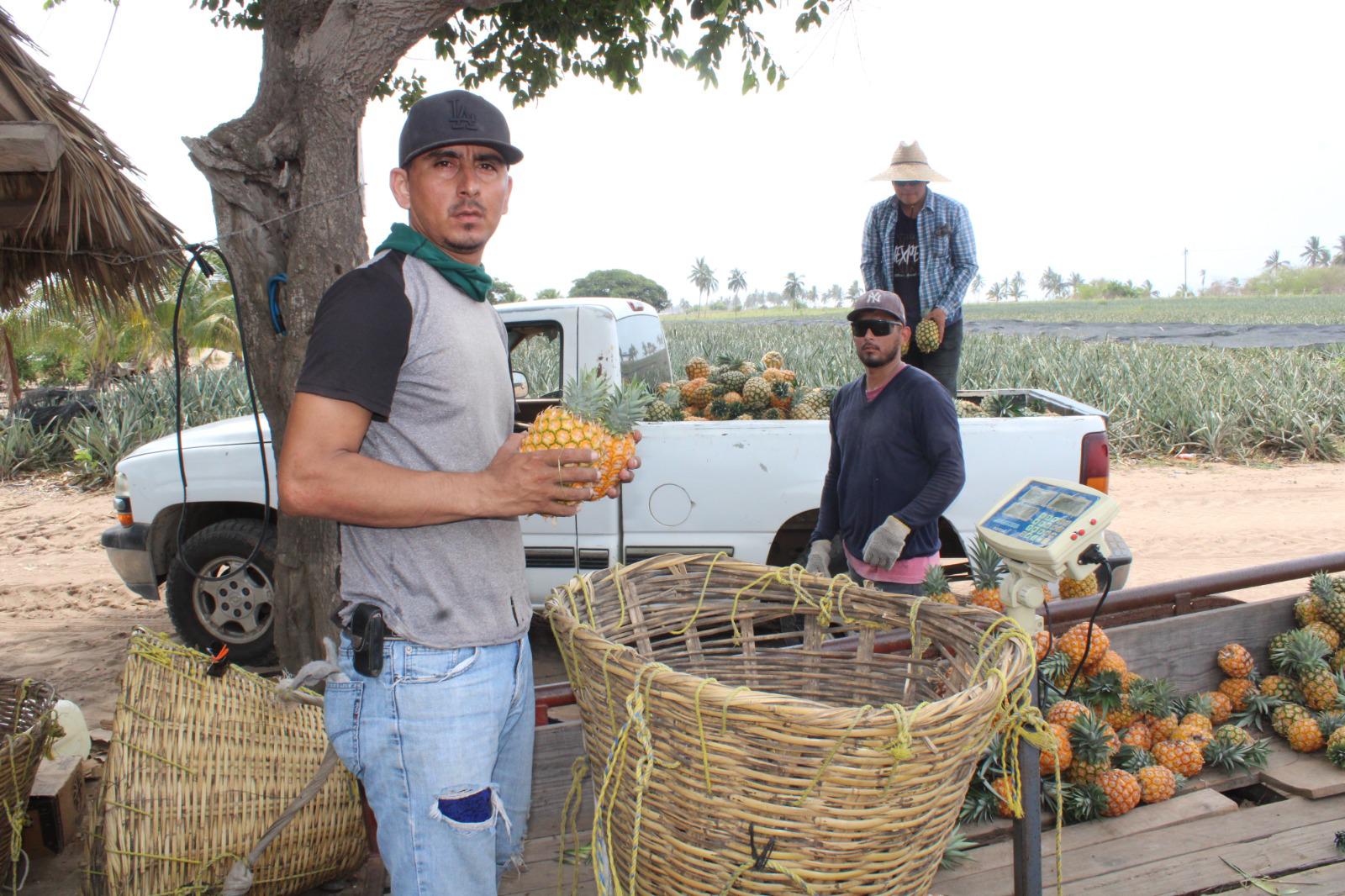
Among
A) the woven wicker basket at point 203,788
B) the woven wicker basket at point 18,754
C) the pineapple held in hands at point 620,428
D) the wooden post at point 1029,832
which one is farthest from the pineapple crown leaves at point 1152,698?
the woven wicker basket at point 18,754

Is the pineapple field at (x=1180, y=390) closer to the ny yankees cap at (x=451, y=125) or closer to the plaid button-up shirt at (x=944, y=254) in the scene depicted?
the plaid button-up shirt at (x=944, y=254)

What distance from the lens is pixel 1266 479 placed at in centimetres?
1230

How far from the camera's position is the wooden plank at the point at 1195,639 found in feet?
13.6

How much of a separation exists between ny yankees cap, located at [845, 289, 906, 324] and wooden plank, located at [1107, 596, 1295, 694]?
169cm

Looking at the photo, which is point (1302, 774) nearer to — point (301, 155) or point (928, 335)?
point (928, 335)

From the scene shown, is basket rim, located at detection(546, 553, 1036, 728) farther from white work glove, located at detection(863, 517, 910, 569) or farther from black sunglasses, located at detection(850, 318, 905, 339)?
black sunglasses, located at detection(850, 318, 905, 339)

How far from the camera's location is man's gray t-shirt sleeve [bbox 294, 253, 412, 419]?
1821 mm

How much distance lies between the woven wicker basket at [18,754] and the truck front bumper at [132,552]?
2.41m

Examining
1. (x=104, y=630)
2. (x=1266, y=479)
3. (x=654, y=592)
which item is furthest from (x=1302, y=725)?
(x=1266, y=479)

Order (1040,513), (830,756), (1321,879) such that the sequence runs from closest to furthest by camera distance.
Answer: (830,756)
(1040,513)
(1321,879)

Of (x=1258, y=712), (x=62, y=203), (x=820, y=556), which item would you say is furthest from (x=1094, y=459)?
(x=62, y=203)

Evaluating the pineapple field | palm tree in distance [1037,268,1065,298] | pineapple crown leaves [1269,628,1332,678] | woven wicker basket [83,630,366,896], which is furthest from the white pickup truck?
palm tree in distance [1037,268,1065,298]

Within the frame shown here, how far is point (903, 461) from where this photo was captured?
4328 mm

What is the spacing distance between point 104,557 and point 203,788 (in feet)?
24.7
